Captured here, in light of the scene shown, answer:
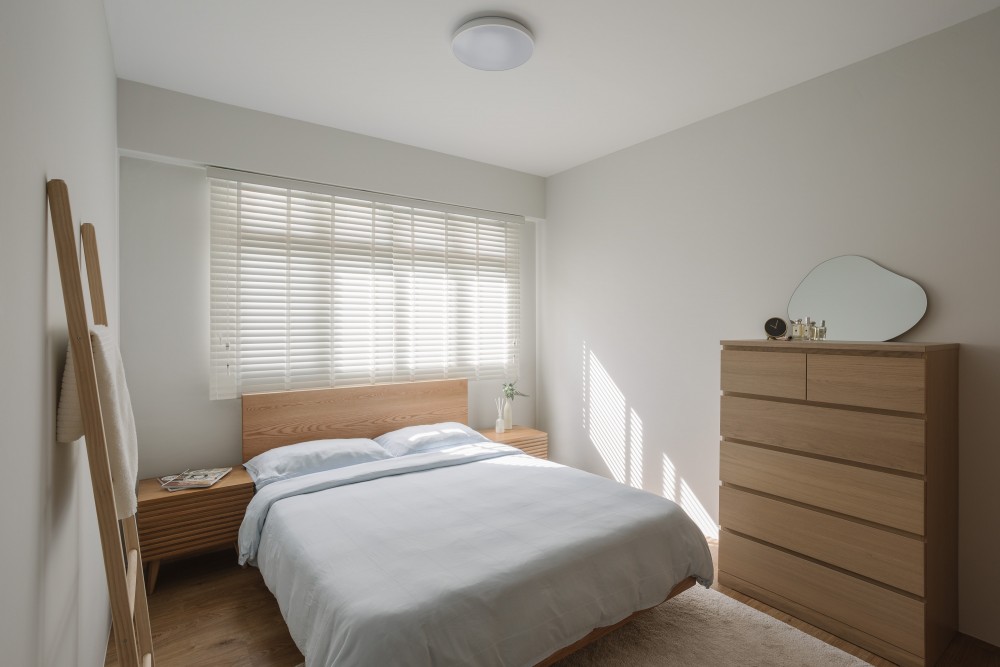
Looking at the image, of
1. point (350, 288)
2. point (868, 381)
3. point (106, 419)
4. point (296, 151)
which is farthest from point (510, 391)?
point (106, 419)

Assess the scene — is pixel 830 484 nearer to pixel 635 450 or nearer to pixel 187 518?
pixel 635 450

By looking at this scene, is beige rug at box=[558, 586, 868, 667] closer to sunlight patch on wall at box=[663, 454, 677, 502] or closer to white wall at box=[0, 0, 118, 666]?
sunlight patch on wall at box=[663, 454, 677, 502]

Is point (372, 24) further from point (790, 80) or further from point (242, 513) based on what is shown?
point (242, 513)

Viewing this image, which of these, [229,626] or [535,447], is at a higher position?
[535,447]

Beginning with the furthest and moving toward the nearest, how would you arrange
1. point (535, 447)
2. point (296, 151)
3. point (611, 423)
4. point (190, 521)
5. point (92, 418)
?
1. point (535, 447)
2. point (611, 423)
3. point (296, 151)
4. point (190, 521)
5. point (92, 418)

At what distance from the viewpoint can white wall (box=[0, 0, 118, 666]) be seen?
0.90m

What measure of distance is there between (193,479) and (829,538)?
3235 millimetres

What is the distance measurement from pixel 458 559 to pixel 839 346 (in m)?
1.91

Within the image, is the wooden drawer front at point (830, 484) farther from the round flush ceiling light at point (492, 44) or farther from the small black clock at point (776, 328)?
the round flush ceiling light at point (492, 44)

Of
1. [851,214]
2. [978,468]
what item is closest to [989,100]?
[851,214]

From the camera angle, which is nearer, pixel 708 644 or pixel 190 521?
pixel 708 644

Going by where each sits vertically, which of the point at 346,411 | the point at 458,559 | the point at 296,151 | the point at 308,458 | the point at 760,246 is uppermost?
the point at 296,151

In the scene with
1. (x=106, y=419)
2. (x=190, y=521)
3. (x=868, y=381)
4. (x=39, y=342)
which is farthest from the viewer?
(x=190, y=521)

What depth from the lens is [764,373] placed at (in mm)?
2689
